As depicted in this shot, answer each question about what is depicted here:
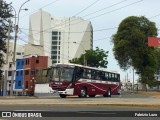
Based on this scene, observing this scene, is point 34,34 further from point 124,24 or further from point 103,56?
point 124,24

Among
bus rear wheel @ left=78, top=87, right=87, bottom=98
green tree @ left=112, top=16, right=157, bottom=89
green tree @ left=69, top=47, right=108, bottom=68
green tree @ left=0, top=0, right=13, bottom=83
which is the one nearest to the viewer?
bus rear wheel @ left=78, top=87, right=87, bottom=98

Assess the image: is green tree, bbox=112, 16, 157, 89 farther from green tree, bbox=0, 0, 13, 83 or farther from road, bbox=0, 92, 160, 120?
road, bbox=0, 92, 160, 120

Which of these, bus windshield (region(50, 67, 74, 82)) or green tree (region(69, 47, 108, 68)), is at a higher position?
green tree (region(69, 47, 108, 68))

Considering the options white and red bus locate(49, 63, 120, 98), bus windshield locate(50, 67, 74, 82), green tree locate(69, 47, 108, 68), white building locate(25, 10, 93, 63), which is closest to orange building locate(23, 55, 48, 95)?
green tree locate(69, 47, 108, 68)

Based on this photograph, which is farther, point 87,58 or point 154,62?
point 87,58

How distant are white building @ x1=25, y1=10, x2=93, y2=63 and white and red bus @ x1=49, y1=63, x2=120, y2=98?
146 meters

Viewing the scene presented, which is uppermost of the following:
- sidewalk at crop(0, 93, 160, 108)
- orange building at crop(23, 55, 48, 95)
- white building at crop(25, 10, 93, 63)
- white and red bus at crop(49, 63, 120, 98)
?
white building at crop(25, 10, 93, 63)

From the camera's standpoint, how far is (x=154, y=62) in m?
71.7

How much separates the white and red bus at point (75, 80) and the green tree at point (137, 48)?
32124 mm

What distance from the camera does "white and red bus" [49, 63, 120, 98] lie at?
34406 mm

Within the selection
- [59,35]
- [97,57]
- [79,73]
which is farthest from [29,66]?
[59,35]

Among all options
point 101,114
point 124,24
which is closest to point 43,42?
point 124,24

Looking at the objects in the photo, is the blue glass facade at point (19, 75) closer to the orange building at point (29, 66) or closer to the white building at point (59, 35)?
the orange building at point (29, 66)

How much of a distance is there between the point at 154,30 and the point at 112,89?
106 ft
